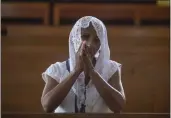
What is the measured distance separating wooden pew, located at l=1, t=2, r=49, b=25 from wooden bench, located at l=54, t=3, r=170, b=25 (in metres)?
0.09

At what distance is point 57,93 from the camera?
64.7 inches

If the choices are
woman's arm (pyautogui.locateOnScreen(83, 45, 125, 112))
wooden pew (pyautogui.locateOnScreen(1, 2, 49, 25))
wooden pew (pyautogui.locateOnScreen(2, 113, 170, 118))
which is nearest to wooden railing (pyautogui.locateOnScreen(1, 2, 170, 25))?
wooden pew (pyautogui.locateOnScreen(1, 2, 49, 25))

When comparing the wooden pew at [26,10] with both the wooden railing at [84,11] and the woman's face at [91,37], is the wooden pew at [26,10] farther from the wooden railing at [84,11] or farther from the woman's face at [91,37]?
the woman's face at [91,37]

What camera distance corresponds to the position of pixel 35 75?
350 centimetres

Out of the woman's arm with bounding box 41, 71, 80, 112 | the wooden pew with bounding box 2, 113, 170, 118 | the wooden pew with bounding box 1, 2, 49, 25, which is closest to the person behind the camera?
the wooden pew with bounding box 2, 113, 170, 118

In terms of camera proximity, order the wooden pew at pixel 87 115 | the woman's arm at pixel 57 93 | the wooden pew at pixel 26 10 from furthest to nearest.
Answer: the wooden pew at pixel 26 10, the woman's arm at pixel 57 93, the wooden pew at pixel 87 115

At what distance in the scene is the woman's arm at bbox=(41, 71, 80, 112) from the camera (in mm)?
1634

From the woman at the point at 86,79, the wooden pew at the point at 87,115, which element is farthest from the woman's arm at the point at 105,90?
the wooden pew at the point at 87,115

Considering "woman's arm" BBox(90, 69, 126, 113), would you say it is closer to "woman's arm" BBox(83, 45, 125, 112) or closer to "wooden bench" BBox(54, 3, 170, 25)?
"woman's arm" BBox(83, 45, 125, 112)

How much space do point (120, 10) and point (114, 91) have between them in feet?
7.01

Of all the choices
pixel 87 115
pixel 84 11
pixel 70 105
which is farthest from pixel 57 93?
pixel 84 11

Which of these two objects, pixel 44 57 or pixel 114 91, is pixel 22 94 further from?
pixel 114 91

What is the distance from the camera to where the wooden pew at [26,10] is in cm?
367

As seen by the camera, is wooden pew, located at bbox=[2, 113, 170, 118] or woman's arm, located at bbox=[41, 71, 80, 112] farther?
woman's arm, located at bbox=[41, 71, 80, 112]
